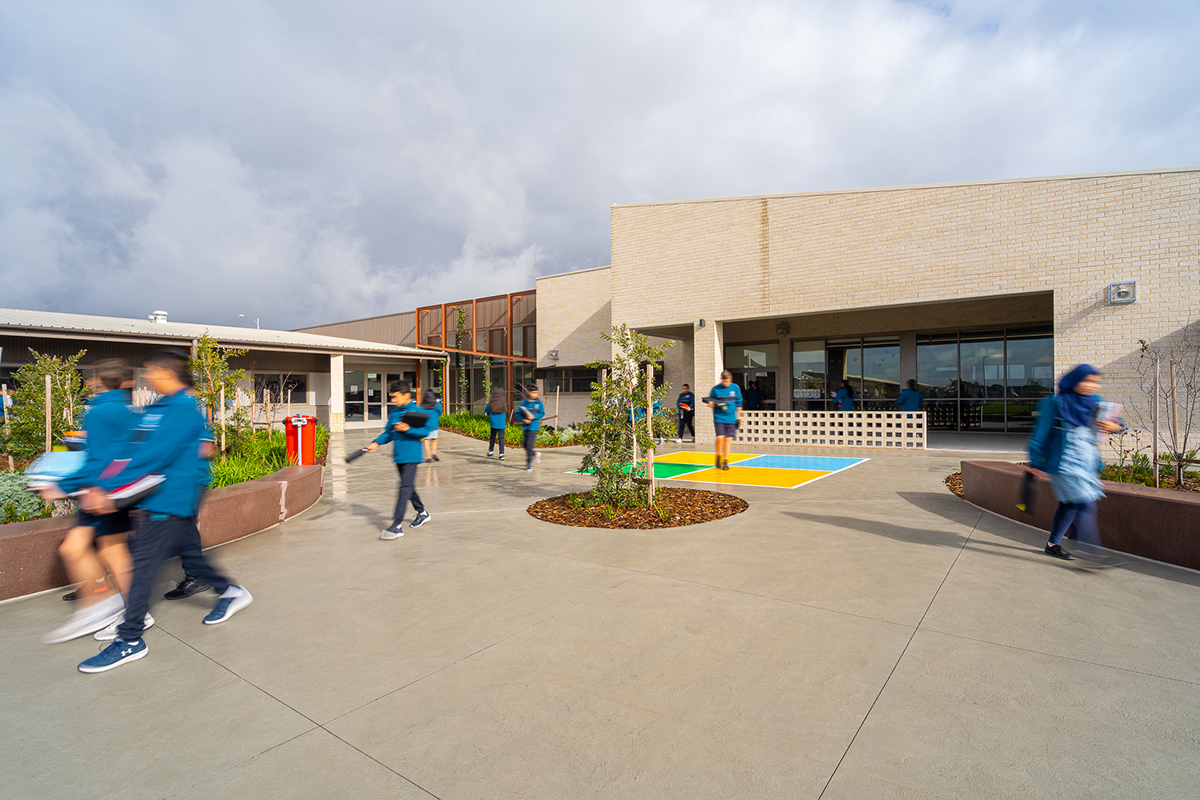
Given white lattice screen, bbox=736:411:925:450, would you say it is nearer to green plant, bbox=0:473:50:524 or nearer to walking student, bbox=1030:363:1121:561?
walking student, bbox=1030:363:1121:561

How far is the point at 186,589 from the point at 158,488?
57.8 inches

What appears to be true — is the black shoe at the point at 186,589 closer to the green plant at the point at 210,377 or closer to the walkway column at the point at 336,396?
the green plant at the point at 210,377

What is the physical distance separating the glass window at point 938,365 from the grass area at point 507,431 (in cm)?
1103

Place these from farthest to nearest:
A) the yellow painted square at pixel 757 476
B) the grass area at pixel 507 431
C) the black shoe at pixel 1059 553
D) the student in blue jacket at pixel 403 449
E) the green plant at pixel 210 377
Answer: the grass area at pixel 507 431, the green plant at pixel 210 377, the yellow painted square at pixel 757 476, the student in blue jacket at pixel 403 449, the black shoe at pixel 1059 553

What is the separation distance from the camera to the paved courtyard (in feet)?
7.75

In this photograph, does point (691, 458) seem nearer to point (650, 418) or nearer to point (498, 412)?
point (498, 412)

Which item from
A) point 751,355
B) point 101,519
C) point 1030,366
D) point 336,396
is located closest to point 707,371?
point 751,355

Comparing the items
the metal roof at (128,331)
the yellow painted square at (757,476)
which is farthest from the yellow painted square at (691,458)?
the metal roof at (128,331)

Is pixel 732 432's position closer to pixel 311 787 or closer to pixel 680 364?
pixel 311 787

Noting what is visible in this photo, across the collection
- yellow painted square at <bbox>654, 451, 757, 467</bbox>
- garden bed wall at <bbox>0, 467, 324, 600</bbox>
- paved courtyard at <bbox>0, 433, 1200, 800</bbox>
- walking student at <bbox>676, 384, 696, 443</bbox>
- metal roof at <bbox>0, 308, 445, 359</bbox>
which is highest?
metal roof at <bbox>0, 308, 445, 359</bbox>

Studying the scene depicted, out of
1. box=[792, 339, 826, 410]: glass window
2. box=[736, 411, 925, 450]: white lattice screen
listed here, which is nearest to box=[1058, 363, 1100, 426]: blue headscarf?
box=[736, 411, 925, 450]: white lattice screen

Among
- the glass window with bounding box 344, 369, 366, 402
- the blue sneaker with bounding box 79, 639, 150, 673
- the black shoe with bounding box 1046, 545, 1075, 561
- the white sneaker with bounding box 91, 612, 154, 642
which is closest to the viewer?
the blue sneaker with bounding box 79, 639, 150, 673

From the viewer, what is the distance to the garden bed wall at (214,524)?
4559 millimetres

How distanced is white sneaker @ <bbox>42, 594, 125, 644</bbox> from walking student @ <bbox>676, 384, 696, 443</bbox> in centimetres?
1333
